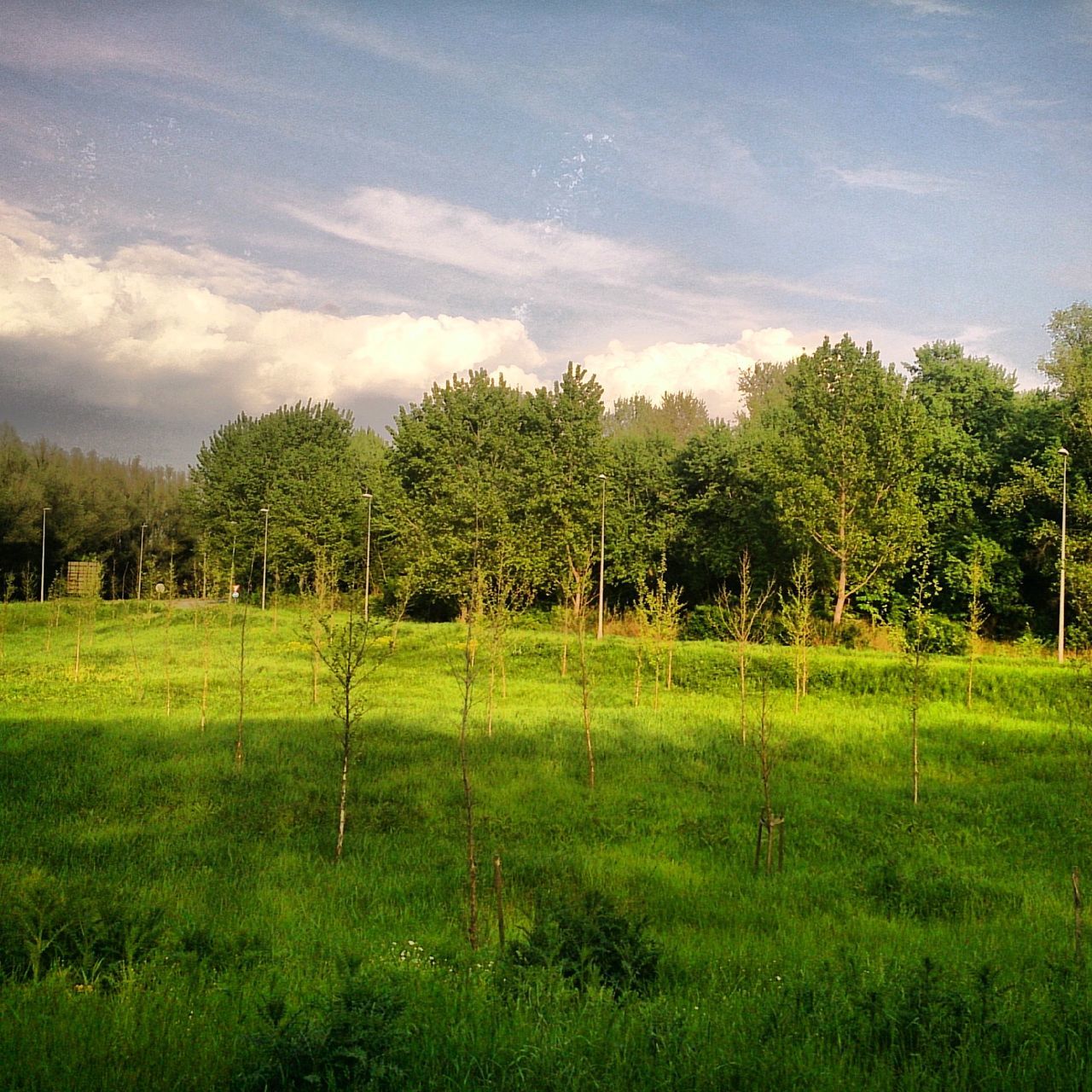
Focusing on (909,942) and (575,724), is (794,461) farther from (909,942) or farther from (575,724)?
(909,942)

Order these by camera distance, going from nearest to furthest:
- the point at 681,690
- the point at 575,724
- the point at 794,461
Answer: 1. the point at 575,724
2. the point at 681,690
3. the point at 794,461

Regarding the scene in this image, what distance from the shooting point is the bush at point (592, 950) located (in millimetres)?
→ 6816

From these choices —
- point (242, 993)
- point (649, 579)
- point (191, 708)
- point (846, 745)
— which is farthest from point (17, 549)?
point (242, 993)

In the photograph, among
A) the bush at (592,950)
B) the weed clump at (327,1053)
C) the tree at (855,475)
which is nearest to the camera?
the weed clump at (327,1053)

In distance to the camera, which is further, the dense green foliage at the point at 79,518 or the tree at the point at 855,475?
the dense green foliage at the point at 79,518

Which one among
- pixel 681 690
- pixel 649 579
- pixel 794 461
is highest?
pixel 794 461

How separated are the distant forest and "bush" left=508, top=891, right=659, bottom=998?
19056mm

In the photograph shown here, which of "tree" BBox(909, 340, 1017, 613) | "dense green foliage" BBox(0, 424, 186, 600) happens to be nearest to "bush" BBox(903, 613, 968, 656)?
"tree" BBox(909, 340, 1017, 613)

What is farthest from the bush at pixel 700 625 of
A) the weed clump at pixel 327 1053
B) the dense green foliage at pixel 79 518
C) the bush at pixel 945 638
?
the dense green foliage at pixel 79 518

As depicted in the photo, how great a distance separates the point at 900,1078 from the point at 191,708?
70.6ft

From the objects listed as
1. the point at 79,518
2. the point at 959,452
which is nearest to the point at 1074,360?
the point at 959,452

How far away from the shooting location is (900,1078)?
4.80 m

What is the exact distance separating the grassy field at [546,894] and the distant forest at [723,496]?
7935mm

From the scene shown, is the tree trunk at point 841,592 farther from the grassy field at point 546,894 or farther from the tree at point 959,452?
the grassy field at point 546,894
